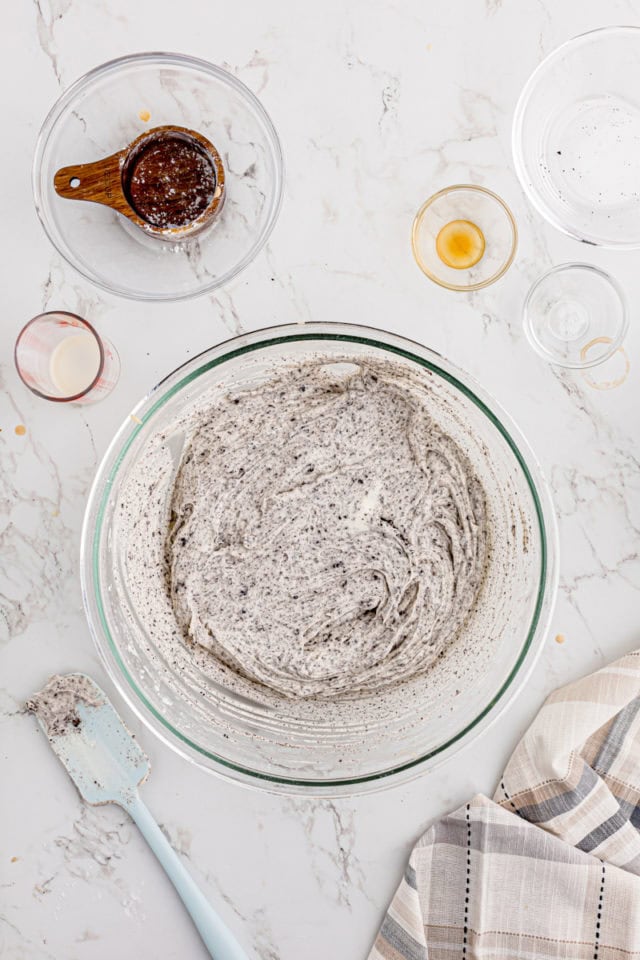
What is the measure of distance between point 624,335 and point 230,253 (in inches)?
25.8

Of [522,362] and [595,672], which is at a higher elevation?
[522,362]

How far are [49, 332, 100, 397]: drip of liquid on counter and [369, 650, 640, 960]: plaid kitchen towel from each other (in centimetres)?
91

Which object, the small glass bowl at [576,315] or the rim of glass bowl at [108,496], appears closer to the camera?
the rim of glass bowl at [108,496]

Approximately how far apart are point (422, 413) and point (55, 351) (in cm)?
60

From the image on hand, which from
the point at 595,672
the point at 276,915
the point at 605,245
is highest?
the point at 605,245

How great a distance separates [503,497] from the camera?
4.18 feet

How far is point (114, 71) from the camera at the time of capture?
1.26 m

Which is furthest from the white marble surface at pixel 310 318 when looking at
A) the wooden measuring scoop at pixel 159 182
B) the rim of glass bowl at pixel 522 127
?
the wooden measuring scoop at pixel 159 182

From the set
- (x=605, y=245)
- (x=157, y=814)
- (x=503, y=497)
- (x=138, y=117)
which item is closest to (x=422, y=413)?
(x=503, y=497)

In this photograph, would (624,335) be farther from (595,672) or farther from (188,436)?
(188,436)

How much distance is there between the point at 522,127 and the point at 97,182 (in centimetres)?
68

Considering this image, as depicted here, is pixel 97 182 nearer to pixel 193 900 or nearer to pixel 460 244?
pixel 460 244

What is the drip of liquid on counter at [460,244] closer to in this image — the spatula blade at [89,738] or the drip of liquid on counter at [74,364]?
the drip of liquid on counter at [74,364]

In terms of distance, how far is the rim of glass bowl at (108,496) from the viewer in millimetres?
1217
